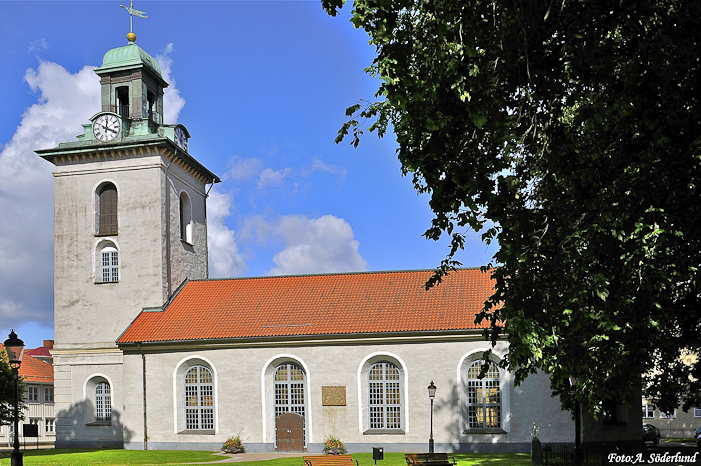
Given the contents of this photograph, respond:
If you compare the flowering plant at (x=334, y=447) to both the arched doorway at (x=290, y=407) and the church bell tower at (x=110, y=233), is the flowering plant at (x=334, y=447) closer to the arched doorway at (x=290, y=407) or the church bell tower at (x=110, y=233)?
the arched doorway at (x=290, y=407)

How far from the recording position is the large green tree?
9.59 metres

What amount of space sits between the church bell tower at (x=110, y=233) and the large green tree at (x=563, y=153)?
25921 mm

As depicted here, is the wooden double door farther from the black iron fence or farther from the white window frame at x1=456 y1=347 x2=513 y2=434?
the black iron fence

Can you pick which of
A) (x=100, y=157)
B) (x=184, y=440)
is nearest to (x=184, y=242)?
(x=100, y=157)

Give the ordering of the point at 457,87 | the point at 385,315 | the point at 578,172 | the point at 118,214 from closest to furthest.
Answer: the point at 457,87 < the point at 578,172 < the point at 385,315 < the point at 118,214

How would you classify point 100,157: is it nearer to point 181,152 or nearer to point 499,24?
point 181,152

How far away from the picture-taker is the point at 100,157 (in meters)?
36.1

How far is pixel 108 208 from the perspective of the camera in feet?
119

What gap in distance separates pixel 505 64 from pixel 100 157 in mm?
30075

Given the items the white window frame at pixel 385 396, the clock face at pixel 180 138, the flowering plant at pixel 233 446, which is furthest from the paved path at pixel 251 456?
the clock face at pixel 180 138

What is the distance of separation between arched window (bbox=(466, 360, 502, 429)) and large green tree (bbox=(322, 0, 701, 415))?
1734 centimetres

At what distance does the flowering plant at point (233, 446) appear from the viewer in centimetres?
3009

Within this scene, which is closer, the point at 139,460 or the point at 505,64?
the point at 505,64

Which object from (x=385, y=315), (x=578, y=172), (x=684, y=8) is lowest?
(x=385, y=315)
